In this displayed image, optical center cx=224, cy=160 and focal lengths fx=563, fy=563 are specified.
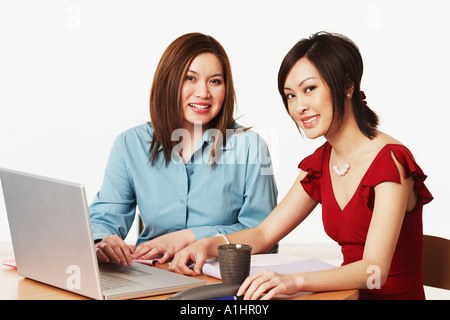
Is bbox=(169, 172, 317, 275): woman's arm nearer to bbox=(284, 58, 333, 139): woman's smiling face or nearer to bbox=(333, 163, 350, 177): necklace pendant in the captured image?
bbox=(333, 163, 350, 177): necklace pendant

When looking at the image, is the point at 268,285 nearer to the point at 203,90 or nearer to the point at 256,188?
the point at 256,188

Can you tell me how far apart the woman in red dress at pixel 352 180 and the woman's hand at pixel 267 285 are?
245 millimetres

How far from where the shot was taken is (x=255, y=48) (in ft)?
16.8

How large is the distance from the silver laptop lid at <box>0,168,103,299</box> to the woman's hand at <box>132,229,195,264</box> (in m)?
0.37

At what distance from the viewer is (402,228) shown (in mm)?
1651

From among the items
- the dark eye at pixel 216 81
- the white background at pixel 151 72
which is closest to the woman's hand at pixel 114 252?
the dark eye at pixel 216 81

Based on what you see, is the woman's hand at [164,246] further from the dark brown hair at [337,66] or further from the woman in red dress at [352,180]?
the dark brown hair at [337,66]

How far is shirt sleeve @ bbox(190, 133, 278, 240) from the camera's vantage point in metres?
2.12

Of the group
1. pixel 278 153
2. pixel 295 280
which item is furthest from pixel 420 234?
pixel 278 153

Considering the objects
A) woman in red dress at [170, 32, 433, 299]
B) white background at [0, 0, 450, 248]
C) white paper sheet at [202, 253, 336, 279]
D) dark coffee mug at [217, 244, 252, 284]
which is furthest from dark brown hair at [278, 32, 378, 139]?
white background at [0, 0, 450, 248]

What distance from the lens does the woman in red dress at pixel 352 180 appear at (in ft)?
4.93
